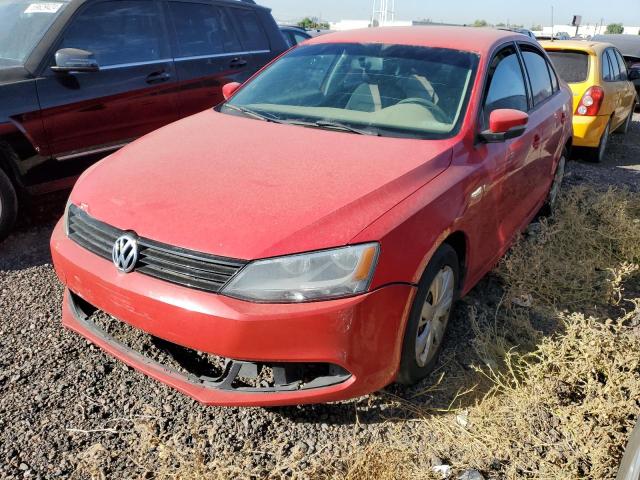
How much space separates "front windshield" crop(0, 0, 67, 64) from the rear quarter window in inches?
223

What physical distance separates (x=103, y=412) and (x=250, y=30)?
13.8ft

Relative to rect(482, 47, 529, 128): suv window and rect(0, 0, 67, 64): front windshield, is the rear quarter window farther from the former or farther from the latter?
rect(0, 0, 67, 64): front windshield

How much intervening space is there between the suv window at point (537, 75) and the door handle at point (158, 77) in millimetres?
2735

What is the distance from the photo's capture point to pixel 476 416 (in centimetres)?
241

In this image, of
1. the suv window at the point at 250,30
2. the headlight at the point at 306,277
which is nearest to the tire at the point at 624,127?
the suv window at the point at 250,30

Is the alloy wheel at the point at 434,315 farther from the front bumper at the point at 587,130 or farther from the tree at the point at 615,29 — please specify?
the tree at the point at 615,29

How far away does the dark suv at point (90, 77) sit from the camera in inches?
146

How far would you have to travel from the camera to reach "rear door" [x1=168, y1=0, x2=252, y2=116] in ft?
15.6

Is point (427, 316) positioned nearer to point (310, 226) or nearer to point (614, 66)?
point (310, 226)

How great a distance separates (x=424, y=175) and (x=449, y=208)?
0.18 m

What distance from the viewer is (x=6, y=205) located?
3639mm

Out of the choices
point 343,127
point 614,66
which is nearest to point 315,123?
point 343,127

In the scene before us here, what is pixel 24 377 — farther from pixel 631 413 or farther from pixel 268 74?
pixel 631 413

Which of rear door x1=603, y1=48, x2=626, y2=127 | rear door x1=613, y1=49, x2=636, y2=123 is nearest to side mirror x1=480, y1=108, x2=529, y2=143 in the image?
rear door x1=603, y1=48, x2=626, y2=127
